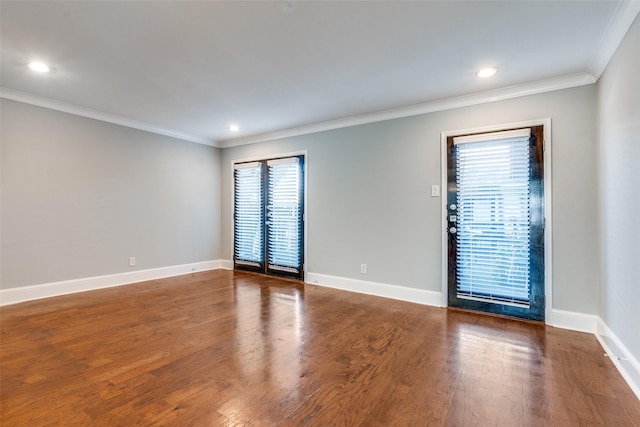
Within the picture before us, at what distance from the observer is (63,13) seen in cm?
206

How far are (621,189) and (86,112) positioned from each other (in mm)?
5849

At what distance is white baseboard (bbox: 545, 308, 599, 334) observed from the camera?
9.27 feet

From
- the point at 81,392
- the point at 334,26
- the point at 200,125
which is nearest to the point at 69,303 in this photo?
the point at 81,392

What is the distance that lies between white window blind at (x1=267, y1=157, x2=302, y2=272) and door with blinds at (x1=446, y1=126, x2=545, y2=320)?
2358 millimetres

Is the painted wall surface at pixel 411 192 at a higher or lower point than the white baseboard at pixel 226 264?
higher

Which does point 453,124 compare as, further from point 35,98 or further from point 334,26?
point 35,98

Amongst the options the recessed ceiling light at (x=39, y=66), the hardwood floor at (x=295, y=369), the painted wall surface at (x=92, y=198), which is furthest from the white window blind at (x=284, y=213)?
the recessed ceiling light at (x=39, y=66)

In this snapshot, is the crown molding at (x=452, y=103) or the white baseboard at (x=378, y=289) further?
the white baseboard at (x=378, y=289)

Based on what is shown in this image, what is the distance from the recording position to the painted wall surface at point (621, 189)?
1.94 meters

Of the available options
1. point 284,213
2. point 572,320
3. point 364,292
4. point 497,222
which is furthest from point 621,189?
point 284,213

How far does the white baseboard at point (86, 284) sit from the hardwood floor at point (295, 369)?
22cm

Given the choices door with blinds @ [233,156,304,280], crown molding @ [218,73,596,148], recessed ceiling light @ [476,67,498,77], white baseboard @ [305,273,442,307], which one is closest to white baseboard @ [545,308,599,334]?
white baseboard @ [305,273,442,307]

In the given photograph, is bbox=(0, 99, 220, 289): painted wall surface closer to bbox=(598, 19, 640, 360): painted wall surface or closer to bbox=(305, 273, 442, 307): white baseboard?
bbox=(305, 273, 442, 307): white baseboard

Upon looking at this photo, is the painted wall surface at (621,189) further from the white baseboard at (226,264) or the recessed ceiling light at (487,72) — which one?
the white baseboard at (226,264)
